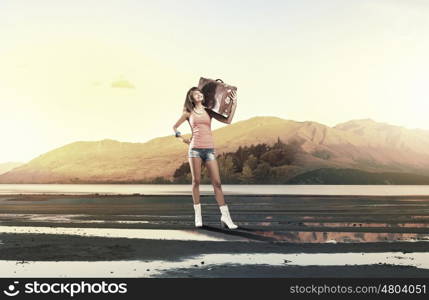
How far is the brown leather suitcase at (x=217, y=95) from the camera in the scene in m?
12.8

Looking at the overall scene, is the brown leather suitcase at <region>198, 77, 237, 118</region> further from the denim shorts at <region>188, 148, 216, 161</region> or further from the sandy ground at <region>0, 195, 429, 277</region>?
the sandy ground at <region>0, 195, 429, 277</region>

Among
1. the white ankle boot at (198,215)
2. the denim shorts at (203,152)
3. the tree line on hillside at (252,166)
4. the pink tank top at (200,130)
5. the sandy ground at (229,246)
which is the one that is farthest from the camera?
the tree line on hillside at (252,166)

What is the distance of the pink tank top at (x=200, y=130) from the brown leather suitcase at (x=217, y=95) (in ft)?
0.87

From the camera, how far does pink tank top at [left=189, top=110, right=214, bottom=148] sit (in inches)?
500

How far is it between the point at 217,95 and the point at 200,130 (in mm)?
749

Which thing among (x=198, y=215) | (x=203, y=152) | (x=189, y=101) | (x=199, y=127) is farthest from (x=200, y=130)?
(x=198, y=215)

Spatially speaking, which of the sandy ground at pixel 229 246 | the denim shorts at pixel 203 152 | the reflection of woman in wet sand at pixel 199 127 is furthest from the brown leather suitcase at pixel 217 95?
the sandy ground at pixel 229 246

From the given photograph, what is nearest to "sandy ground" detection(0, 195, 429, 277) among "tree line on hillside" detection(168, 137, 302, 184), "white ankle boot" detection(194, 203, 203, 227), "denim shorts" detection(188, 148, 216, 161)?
"white ankle boot" detection(194, 203, 203, 227)

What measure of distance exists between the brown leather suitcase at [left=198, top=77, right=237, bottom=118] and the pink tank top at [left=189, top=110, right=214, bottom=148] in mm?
265

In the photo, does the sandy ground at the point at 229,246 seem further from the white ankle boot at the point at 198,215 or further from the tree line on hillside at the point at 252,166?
the tree line on hillside at the point at 252,166

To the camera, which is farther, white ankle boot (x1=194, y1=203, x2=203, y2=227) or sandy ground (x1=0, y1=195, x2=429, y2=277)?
white ankle boot (x1=194, y1=203, x2=203, y2=227)

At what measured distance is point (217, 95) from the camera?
42.1 feet

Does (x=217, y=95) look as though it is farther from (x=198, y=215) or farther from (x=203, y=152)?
(x=198, y=215)

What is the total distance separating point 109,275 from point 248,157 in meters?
134
